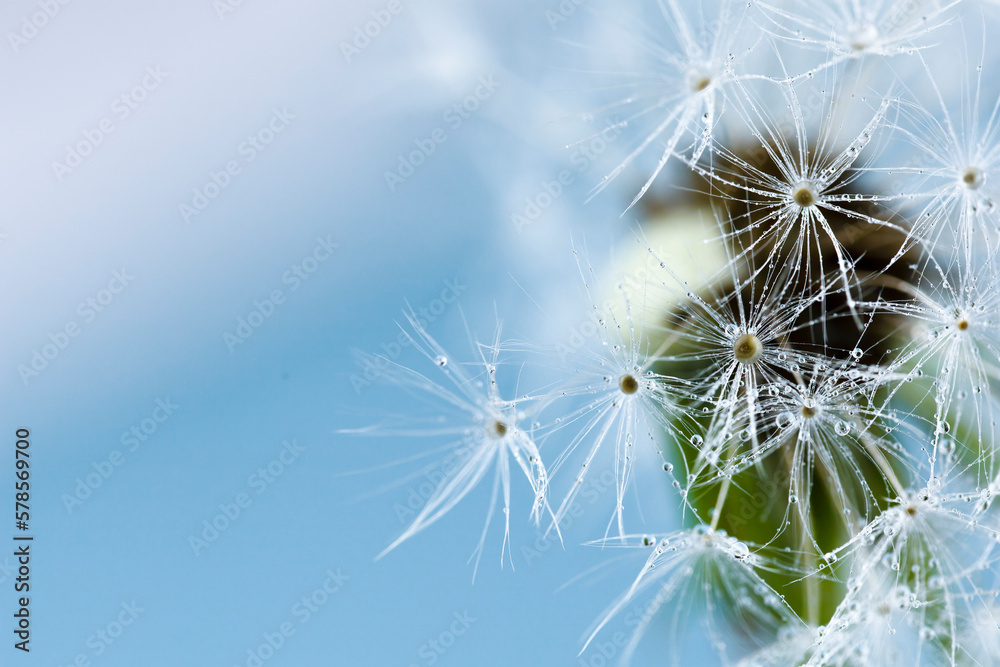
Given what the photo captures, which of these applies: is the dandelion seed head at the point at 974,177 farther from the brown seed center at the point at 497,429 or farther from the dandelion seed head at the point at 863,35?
the brown seed center at the point at 497,429

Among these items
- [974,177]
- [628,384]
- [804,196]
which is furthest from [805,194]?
[628,384]

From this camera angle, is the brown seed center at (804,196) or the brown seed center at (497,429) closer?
the brown seed center at (804,196)

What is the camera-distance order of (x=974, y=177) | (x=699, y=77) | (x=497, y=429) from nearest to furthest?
(x=974, y=177) < (x=699, y=77) < (x=497, y=429)

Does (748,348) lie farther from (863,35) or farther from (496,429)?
(863,35)

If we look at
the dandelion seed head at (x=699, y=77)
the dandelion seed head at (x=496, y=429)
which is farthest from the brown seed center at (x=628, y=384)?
the dandelion seed head at (x=699, y=77)

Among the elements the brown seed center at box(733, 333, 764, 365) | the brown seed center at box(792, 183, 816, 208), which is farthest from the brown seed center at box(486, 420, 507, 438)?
the brown seed center at box(792, 183, 816, 208)

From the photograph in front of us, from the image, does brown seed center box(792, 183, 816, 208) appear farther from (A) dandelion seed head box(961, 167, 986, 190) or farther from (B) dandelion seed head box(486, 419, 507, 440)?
(B) dandelion seed head box(486, 419, 507, 440)

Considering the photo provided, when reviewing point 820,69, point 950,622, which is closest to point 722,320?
point 820,69

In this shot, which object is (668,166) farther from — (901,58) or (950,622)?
(950,622)

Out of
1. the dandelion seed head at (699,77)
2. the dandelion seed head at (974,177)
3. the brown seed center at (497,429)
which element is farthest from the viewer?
the brown seed center at (497,429)

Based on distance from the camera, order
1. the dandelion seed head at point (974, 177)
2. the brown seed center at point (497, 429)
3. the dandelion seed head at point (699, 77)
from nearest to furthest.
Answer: the dandelion seed head at point (974, 177)
the dandelion seed head at point (699, 77)
the brown seed center at point (497, 429)

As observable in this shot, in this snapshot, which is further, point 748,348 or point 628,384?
point 628,384
